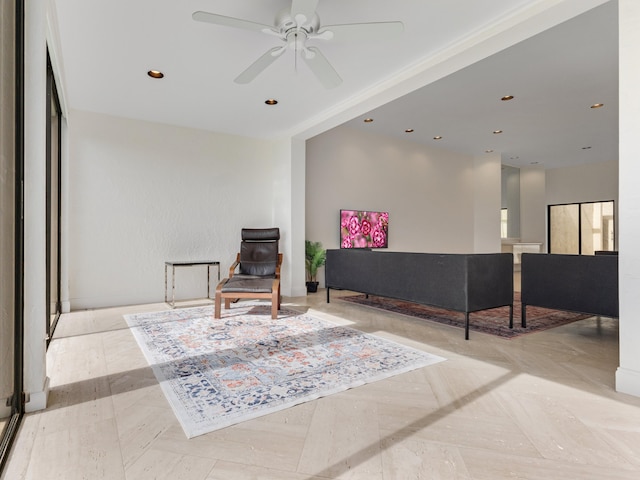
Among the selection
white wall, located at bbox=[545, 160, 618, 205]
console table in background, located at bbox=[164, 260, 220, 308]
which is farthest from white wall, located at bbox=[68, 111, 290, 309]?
white wall, located at bbox=[545, 160, 618, 205]

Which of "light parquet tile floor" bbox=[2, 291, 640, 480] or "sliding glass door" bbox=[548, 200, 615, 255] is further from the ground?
"sliding glass door" bbox=[548, 200, 615, 255]

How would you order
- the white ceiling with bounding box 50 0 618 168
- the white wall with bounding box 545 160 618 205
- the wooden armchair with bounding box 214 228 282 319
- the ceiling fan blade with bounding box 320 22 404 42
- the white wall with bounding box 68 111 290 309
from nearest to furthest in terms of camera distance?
the ceiling fan blade with bounding box 320 22 404 42, the white ceiling with bounding box 50 0 618 168, the wooden armchair with bounding box 214 228 282 319, the white wall with bounding box 68 111 290 309, the white wall with bounding box 545 160 618 205

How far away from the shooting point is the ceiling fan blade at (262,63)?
268cm

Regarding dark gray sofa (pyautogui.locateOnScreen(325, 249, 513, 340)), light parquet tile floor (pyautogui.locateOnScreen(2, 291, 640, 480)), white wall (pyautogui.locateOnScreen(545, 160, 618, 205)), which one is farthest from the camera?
white wall (pyautogui.locateOnScreen(545, 160, 618, 205))

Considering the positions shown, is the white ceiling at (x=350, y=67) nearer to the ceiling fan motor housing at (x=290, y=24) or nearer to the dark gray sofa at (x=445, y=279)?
the ceiling fan motor housing at (x=290, y=24)

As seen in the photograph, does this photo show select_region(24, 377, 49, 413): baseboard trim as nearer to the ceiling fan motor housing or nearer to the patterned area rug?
the patterned area rug

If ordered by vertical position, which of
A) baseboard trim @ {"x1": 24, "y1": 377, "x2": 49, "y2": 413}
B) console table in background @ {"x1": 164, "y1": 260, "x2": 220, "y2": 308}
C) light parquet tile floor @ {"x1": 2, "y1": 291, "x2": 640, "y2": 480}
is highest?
console table in background @ {"x1": 164, "y1": 260, "x2": 220, "y2": 308}

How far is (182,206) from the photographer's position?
5.14 meters

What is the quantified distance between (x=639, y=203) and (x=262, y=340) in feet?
8.77

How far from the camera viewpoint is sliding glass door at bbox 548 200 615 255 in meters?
8.88

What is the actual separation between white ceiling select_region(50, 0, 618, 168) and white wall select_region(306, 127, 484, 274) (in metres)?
0.69

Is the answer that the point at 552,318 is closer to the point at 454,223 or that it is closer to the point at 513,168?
the point at 454,223

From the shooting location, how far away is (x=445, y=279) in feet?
10.8

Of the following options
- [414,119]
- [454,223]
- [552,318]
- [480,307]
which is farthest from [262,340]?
[454,223]
